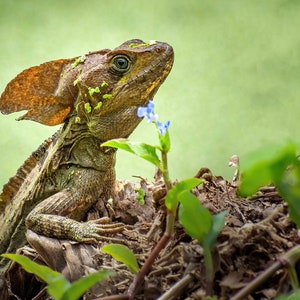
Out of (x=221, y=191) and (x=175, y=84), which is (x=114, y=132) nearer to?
(x=221, y=191)

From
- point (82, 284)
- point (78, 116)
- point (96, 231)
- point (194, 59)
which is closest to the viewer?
point (82, 284)

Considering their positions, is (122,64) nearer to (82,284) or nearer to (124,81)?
Answer: (124,81)

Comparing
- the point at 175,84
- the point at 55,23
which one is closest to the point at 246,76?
the point at 175,84

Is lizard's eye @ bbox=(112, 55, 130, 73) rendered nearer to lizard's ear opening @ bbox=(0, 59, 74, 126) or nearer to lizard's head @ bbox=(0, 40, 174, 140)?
lizard's head @ bbox=(0, 40, 174, 140)

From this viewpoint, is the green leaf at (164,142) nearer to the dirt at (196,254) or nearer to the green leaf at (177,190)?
the green leaf at (177,190)

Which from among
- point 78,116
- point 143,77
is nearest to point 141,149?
point 143,77

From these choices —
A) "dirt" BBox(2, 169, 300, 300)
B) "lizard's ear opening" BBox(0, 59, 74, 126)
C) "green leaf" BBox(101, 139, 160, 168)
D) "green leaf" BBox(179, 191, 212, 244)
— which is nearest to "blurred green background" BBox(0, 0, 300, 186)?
"lizard's ear opening" BBox(0, 59, 74, 126)
